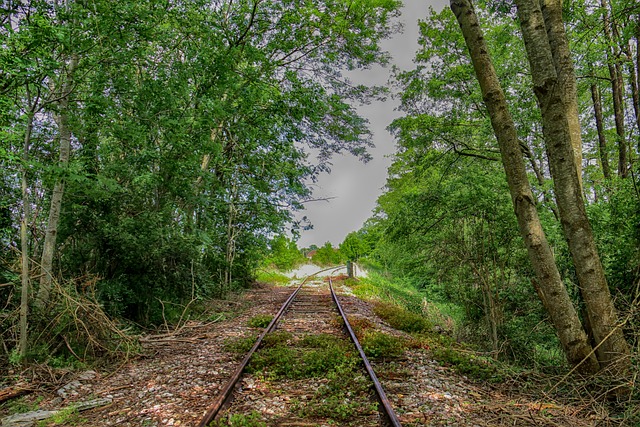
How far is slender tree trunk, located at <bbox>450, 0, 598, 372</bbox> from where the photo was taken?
450 centimetres

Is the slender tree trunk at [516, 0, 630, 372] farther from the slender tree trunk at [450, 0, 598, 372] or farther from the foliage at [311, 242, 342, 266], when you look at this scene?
the foliage at [311, 242, 342, 266]

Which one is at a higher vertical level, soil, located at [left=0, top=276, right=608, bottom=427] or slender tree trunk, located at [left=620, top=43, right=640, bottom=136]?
slender tree trunk, located at [left=620, top=43, right=640, bottom=136]

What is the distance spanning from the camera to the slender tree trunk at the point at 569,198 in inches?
172

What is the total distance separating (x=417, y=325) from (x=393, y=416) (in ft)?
17.3

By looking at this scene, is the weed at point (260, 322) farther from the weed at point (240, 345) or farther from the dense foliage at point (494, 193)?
the dense foliage at point (494, 193)

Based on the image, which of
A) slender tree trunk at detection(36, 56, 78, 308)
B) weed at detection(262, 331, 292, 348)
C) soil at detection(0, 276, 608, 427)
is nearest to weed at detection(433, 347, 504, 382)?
soil at detection(0, 276, 608, 427)

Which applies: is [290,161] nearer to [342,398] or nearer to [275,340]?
[275,340]

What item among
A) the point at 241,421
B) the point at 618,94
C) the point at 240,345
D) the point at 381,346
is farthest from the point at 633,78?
the point at 241,421

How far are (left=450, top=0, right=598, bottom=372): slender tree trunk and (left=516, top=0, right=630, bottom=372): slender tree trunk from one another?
222 mm

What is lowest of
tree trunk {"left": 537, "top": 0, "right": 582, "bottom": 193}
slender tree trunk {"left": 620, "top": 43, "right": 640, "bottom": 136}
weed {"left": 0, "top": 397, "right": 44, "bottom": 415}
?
weed {"left": 0, "top": 397, "right": 44, "bottom": 415}

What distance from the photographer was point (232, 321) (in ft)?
30.0

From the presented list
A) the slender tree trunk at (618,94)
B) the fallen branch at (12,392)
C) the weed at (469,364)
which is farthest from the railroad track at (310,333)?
the slender tree trunk at (618,94)

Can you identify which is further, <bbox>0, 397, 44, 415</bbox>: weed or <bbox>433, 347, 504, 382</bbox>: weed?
<bbox>433, 347, 504, 382</bbox>: weed

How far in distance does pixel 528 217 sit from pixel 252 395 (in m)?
4.10
